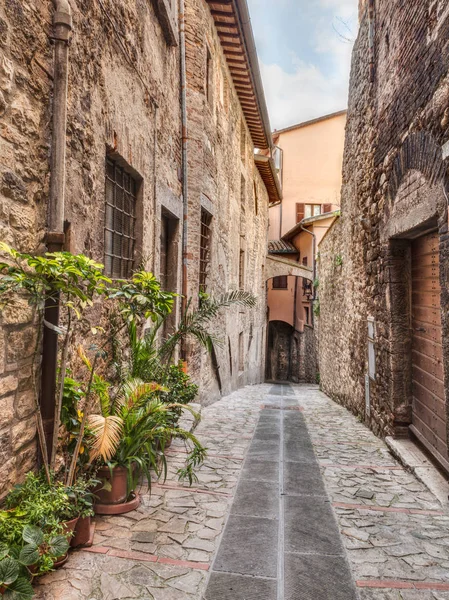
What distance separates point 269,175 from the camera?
17.4 metres

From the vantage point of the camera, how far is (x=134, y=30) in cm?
471

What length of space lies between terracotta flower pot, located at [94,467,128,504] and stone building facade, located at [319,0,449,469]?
2530 millimetres

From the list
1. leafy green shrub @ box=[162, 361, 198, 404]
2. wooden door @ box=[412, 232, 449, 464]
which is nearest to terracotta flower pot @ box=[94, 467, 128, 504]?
leafy green shrub @ box=[162, 361, 198, 404]

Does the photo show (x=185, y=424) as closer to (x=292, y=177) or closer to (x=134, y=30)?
(x=134, y=30)

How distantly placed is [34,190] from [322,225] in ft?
58.9

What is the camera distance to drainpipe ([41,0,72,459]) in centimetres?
284

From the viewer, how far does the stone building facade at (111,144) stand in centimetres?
254

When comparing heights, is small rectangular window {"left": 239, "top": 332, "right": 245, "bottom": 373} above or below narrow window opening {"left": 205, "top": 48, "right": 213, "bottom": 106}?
below

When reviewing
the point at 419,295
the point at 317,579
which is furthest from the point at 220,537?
the point at 419,295

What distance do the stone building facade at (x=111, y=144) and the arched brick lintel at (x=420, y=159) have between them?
104 inches

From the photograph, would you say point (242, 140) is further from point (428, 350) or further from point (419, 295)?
point (428, 350)

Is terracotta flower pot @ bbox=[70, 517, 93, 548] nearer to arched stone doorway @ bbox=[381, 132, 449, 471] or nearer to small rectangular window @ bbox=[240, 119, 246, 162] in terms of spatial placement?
arched stone doorway @ bbox=[381, 132, 449, 471]

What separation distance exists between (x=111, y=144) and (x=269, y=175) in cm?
1399

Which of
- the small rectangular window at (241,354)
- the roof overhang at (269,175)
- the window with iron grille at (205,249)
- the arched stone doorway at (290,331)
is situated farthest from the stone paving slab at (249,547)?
the arched stone doorway at (290,331)
